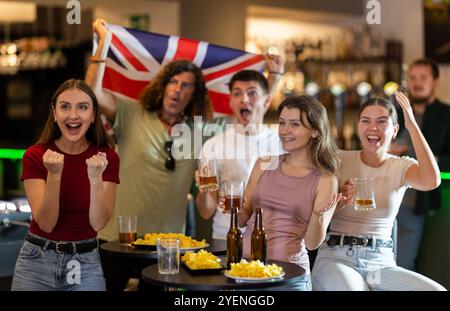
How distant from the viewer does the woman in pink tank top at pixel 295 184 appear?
389 centimetres

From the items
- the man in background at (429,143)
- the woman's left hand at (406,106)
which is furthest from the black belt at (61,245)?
the man in background at (429,143)

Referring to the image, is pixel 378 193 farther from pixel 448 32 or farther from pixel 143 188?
pixel 448 32

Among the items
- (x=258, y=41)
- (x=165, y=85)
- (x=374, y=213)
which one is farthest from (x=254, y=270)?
(x=258, y=41)

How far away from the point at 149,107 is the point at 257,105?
592 mm

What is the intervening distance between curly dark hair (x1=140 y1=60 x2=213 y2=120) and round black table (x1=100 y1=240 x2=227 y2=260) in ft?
2.87

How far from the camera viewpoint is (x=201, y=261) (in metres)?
3.54

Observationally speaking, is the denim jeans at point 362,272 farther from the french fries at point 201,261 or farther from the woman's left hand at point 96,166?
the woman's left hand at point 96,166

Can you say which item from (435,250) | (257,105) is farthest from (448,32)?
(257,105)

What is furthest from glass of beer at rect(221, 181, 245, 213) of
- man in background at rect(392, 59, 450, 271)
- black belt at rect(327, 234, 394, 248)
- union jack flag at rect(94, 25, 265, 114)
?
man in background at rect(392, 59, 450, 271)

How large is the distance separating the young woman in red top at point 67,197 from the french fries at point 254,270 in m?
0.61

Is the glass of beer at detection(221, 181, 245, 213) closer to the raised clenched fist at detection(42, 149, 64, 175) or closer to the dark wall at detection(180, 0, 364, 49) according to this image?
the raised clenched fist at detection(42, 149, 64, 175)

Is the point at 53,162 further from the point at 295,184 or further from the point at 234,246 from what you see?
the point at 295,184

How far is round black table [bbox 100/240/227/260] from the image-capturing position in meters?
3.93
